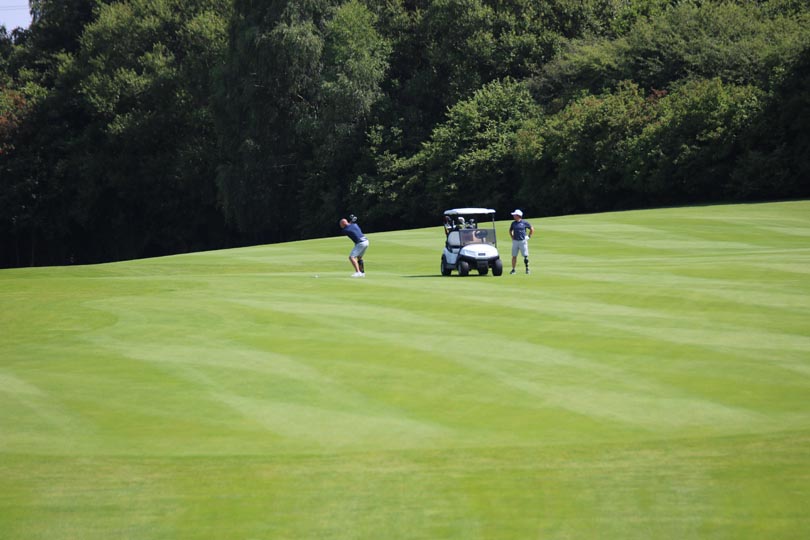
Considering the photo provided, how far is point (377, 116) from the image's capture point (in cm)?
7812

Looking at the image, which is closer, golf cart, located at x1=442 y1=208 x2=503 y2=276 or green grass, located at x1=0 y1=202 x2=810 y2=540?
green grass, located at x1=0 y1=202 x2=810 y2=540

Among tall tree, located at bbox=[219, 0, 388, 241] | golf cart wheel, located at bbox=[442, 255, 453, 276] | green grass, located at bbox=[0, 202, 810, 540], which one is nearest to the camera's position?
green grass, located at bbox=[0, 202, 810, 540]

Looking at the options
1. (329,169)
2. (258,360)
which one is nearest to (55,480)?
(258,360)

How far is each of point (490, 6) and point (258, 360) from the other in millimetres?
66365

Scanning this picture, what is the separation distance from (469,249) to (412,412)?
58.0 feet

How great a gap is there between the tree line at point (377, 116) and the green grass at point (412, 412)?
37192 mm

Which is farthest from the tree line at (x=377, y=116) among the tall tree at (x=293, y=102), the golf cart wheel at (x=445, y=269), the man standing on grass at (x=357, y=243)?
the man standing on grass at (x=357, y=243)

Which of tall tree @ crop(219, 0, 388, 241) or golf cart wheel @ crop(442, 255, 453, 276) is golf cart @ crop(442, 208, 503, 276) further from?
tall tree @ crop(219, 0, 388, 241)

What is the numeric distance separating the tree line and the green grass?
37192 millimetres

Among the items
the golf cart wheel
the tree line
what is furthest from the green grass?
the tree line

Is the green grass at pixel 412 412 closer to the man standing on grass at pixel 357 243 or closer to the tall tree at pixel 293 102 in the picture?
the man standing on grass at pixel 357 243

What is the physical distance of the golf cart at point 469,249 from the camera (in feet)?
105

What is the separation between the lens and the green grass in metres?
10.8

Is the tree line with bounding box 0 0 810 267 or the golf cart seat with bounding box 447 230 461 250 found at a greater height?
the tree line with bounding box 0 0 810 267
